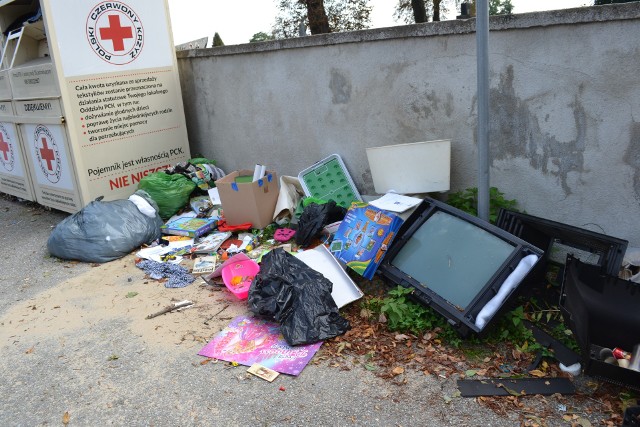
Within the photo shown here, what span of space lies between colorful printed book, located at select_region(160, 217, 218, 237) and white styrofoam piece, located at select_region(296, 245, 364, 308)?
140 cm

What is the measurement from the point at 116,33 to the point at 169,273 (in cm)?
271

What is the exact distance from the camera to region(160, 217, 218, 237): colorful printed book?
Result: 4785mm

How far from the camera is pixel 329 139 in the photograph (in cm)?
488

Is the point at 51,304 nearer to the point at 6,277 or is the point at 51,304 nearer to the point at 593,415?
the point at 6,277

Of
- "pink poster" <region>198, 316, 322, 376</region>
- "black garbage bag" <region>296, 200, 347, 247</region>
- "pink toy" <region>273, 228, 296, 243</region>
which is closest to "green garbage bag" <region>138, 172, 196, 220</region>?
"pink toy" <region>273, 228, 296, 243</region>

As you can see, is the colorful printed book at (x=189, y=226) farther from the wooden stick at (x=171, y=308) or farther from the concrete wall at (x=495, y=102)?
the wooden stick at (x=171, y=308)

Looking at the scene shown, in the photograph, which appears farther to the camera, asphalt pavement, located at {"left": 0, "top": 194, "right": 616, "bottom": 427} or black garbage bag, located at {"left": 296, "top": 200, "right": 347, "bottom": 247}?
black garbage bag, located at {"left": 296, "top": 200, "right": 347, "bottom": 247}

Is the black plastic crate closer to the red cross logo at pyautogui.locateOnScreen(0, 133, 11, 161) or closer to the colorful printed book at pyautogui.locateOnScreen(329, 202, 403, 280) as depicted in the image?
the colorful printed book at pyautogui.locateOnScreen(329, 202, 403, 280)

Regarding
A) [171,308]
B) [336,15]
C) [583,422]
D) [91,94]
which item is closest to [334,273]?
[171,308]

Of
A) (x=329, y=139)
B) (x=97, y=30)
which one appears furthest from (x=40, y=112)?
(x=329, y=139)

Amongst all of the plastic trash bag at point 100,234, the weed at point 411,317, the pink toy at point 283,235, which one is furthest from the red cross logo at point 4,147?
the weed at point 411,317

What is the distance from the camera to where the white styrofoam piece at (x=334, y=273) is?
339cm

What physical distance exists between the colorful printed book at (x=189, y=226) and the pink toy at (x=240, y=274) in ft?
3.28

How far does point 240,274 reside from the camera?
3871 mm
